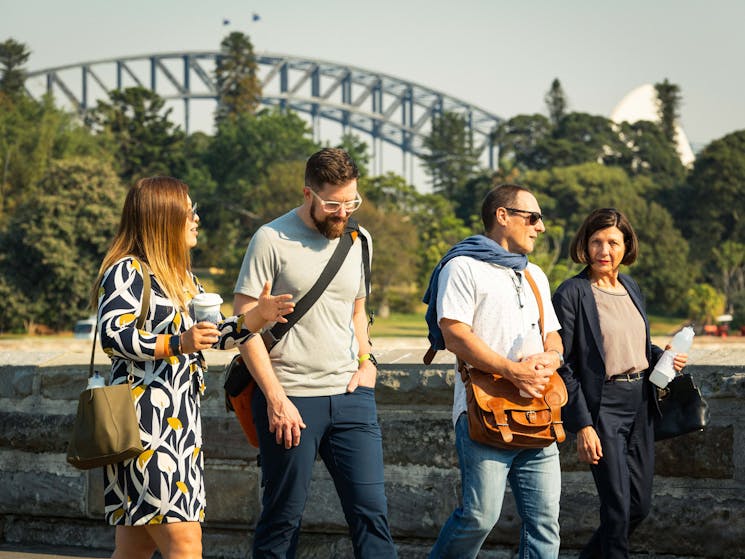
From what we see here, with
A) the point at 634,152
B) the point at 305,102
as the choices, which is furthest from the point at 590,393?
the point at 305,102

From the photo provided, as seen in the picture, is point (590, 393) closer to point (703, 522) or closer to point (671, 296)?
point (703, 522)

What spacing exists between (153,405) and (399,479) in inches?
58.3

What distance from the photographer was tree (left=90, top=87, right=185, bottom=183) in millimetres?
69062

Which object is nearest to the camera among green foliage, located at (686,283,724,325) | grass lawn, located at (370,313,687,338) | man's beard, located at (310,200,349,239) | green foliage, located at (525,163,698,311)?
man's beard, located at (310,200,349,239)

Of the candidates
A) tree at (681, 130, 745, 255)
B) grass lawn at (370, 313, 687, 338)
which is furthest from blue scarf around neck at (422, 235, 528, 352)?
tree at (681, 130, 745, 255)

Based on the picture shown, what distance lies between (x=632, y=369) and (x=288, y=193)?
57.6 metres

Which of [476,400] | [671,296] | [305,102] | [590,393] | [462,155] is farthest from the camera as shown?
[305,102]

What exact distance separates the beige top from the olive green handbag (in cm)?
154

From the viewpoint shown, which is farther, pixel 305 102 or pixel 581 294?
pixel 305 102

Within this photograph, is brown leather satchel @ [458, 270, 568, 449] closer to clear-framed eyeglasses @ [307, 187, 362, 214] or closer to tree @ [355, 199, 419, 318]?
clear-framed eyeglasses @ [307, 187, 362, 214]

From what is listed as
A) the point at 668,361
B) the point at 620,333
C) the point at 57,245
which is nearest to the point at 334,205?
the point at 620,333

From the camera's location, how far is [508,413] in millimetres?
3279

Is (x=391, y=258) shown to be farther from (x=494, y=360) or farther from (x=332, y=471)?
(x=494, y=360)

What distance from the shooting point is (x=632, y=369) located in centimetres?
368
